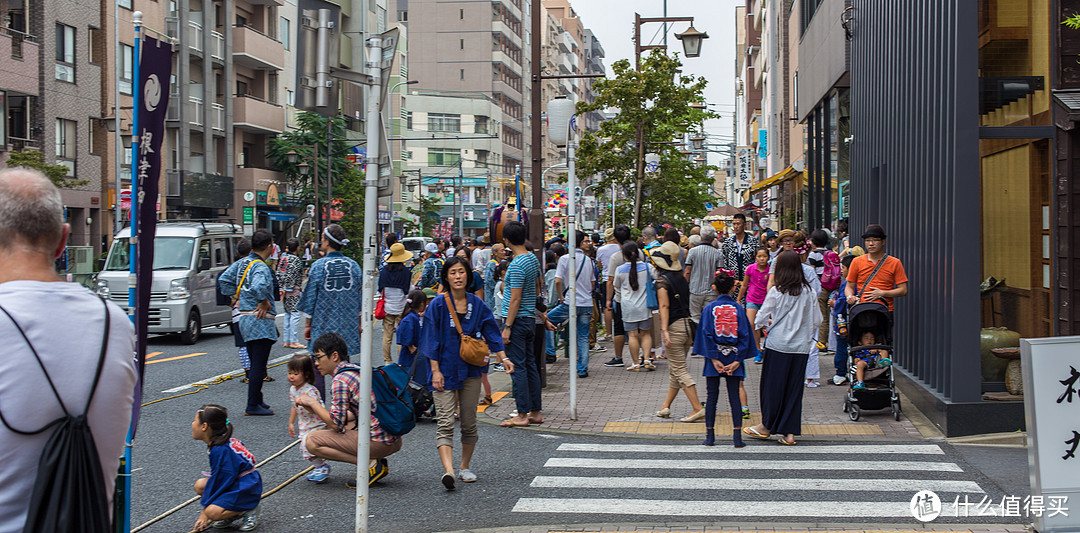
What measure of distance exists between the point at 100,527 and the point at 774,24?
46643 millimetres

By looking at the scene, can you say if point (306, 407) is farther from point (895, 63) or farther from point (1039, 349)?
point (895, 63)

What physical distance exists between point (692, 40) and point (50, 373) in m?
26.8

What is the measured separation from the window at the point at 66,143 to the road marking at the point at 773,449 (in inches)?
1091

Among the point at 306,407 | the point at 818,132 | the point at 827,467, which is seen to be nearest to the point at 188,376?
the point at 306,407

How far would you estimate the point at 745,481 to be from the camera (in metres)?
7.66

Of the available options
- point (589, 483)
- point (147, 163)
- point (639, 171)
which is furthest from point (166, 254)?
point (639, 171)

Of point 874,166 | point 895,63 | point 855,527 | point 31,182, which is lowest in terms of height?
point 855,527

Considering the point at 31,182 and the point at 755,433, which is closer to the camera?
the point at 31,182

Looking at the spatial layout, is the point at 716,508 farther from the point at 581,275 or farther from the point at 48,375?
the point at 581,275

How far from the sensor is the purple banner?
5.00 meters

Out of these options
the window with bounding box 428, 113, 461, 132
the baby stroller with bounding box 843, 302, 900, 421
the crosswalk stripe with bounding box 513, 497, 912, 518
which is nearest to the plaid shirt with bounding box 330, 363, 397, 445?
the crosswalk stripe with bounding box 513, 497, 912, 518

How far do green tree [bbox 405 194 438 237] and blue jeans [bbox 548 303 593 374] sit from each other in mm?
53425

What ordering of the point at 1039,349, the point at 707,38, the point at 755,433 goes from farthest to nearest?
the point at 707,38 < the point at 755,433 < the point at 1039,349

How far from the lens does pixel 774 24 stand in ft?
152
